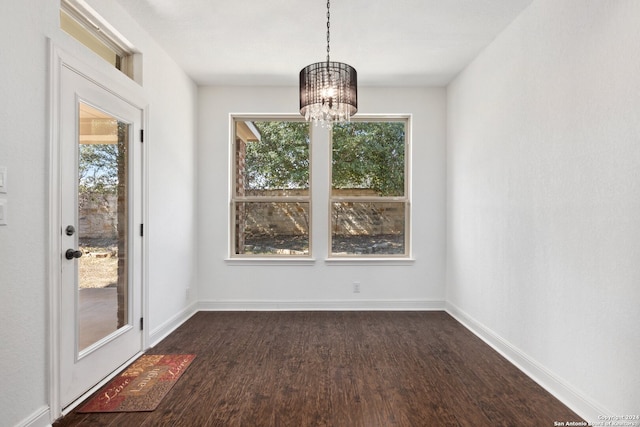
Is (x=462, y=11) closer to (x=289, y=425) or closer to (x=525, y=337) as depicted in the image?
(x=525, y=337)

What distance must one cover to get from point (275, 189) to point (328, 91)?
2.21 m

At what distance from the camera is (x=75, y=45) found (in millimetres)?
2225

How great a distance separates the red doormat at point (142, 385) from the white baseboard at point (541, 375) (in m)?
2.59

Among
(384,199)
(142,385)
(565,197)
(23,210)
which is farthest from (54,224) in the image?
(384,199)

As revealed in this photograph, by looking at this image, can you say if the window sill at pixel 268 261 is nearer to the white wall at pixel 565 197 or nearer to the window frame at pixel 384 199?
the window frame at pixel 384 199

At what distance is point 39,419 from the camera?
1926mm

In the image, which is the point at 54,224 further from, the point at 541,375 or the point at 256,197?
the point at 541,375

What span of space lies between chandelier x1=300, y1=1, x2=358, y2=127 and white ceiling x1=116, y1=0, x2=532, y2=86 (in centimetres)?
61

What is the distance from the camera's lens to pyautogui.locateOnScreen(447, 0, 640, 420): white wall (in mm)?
1859

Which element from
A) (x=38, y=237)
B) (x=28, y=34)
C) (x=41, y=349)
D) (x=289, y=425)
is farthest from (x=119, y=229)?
(x=289, y=425)

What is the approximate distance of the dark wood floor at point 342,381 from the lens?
208 cm

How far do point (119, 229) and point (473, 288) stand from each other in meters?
3.33

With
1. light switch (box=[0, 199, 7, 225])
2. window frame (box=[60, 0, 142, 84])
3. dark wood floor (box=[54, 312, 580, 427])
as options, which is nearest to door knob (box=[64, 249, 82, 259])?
light switch (box=[0, 199, 7, 225])

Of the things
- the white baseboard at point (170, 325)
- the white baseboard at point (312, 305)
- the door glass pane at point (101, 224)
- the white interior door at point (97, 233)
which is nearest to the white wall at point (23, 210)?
the white interior door at point (97, 233)
